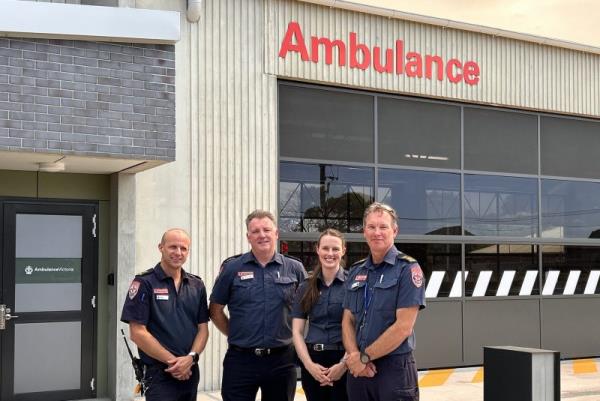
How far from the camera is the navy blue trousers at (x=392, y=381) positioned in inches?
166

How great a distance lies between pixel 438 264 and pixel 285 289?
18.3 feet

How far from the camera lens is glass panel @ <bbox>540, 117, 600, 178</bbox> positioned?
1120cm

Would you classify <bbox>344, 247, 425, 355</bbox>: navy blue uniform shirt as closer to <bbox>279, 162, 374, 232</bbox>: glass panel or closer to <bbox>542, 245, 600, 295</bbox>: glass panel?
<bbox>279, 162, 374, 232</bbox>: glass panel

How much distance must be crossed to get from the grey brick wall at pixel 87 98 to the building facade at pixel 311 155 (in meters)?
0.01

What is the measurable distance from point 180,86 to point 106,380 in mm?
3214

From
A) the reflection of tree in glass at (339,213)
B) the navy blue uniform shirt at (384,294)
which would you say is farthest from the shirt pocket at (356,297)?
the reflection of tree in glass at (339,213)

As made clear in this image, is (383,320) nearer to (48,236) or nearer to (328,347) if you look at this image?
(328,347)

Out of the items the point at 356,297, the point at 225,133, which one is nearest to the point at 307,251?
the point at 225,133

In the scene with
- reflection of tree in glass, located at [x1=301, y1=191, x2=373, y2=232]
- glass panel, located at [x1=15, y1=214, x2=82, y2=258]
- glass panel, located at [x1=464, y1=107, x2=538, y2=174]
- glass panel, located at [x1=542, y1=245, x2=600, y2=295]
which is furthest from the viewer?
glass panel, located at [x1=542, y1=245, x2=600, y2=295]

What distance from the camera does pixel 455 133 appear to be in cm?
1048

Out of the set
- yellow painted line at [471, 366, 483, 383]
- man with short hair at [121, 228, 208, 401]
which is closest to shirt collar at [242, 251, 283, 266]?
man with short hair at [121, 228, 208, 401]

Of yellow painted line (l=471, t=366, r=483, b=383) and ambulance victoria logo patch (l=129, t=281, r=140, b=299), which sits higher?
ambulance victoria logo patch (l=129, t=281, r=140, b=299)

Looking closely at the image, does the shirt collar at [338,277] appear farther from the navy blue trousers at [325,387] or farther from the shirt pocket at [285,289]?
the navy blue trousers at [325,387]

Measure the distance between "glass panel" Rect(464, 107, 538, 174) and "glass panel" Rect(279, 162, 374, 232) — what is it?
173 centimetres
